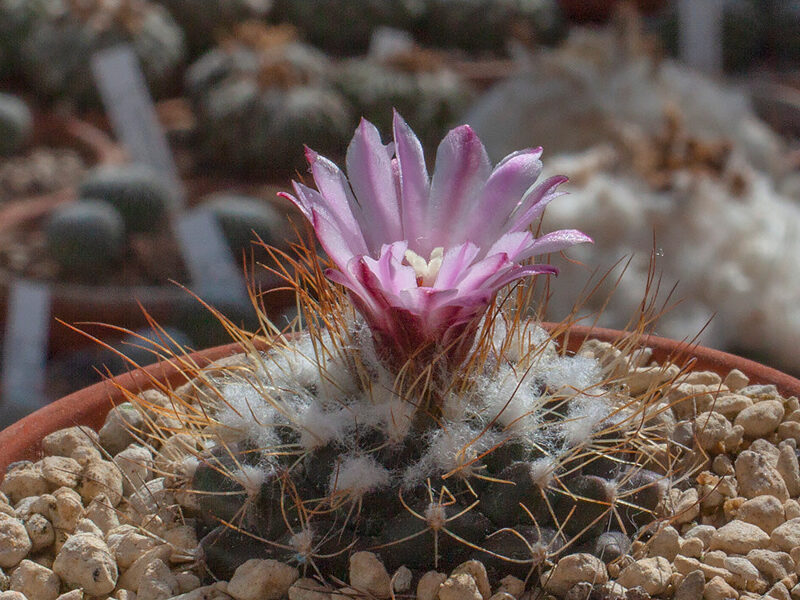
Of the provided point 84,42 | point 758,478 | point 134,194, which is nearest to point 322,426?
point 758,478

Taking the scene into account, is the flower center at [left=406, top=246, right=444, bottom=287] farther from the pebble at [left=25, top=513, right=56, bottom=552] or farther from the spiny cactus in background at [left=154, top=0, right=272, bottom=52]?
the spiny cactus in background at [left=154, top=0, right=272, bottom=52]

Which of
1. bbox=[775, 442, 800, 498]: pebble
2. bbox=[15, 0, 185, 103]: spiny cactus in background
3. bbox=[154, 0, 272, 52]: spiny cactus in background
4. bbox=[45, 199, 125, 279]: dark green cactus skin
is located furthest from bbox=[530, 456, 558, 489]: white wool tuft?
bbox=[154, 0, 272, 52]: spiny cactus in background

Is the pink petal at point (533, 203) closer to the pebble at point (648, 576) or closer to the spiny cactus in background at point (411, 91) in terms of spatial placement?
the pebble at point (648, 576)

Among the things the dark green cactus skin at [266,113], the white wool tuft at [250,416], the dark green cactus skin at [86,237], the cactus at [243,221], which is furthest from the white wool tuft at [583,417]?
the dark green cactus skin at [266,113]

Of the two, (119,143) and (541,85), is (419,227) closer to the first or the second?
(541,85)

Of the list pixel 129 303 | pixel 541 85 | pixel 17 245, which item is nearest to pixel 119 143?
pixel 17 245

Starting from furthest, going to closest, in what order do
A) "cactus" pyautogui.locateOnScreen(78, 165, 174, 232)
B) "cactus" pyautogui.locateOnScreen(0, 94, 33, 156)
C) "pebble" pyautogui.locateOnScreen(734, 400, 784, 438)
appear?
1. "cactus" pyautogui.locateOnScreen(0, 94, 33, 156)
2. "cactus" pyautogui.locateOnScreen(78, 165, 174, 232)
3. "pebble" pyautogui.locateOnScreen(734, 400, 784, 438)
